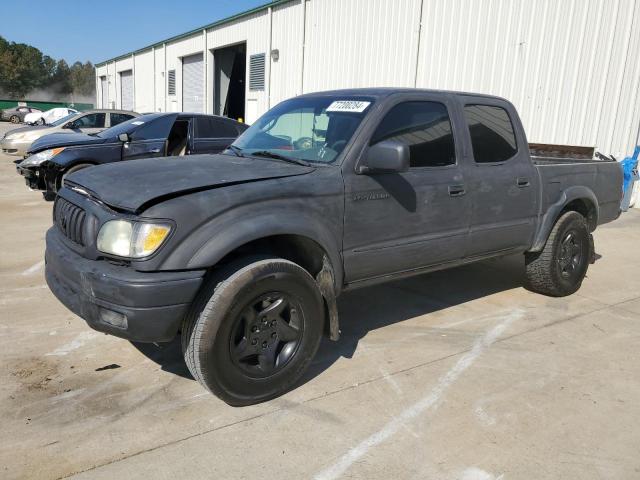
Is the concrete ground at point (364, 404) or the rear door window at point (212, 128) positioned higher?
the rear door window at point (212, 128)

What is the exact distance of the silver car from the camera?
12422 mm

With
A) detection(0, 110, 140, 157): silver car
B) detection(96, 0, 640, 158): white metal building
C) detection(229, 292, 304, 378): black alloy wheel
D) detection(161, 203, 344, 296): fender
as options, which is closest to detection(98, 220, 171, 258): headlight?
detection(161, 203, 344, 296): fender

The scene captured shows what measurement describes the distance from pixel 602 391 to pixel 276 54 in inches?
685

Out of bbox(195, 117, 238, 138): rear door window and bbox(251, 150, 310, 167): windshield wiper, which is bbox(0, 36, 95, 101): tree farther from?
bbox(251, 150, 310, 167): windshield wiper

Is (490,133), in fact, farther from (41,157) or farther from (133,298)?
(41,157)

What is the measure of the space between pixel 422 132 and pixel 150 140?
6.27 meters

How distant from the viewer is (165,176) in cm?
309

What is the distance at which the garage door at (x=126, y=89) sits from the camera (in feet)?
123

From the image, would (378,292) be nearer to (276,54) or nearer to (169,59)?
(276,54)

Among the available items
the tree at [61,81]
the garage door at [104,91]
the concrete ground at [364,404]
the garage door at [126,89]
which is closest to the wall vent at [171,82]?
the garage door at [126,89]

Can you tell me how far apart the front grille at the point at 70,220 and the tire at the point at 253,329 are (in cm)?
83

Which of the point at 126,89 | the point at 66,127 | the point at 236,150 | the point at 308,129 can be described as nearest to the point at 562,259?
the point at 308,129

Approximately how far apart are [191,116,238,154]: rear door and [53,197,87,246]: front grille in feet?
19.1

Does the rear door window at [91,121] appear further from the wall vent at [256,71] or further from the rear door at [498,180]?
the rear door at [498,180]
